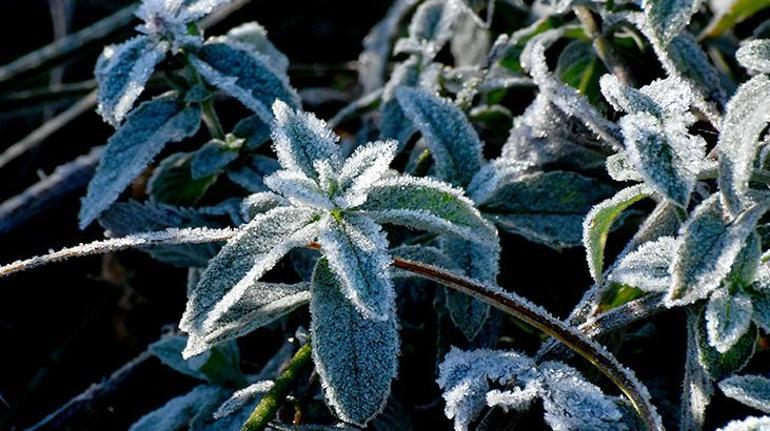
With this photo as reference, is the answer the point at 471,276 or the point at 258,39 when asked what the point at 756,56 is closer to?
the point at 471,276

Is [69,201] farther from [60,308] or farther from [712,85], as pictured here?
[712,85]

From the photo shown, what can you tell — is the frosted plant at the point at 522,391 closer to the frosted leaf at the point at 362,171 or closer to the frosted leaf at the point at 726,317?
the frosted leaf at the point at 726,317

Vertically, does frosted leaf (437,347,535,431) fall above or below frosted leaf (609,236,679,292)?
below

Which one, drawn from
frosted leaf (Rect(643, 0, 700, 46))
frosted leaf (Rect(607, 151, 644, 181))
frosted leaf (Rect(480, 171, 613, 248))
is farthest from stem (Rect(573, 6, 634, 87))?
frosted leaf (Rect(607, 151, 644, 181))

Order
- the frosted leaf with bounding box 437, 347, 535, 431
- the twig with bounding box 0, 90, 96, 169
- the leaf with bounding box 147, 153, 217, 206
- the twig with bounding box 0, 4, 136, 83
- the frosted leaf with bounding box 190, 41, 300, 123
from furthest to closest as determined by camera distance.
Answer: the twig with bounding box 0, 4, 136, 83
the twig with bounding box 0, 90, 96, 169
the leaf with bounding box 147, 153, 217, 206
the frosted leaf with bounding box 190, 41, 300, 123
the frosted leaf with bounding box 437, 347, 535, 431

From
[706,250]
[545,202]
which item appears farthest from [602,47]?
[706,250]

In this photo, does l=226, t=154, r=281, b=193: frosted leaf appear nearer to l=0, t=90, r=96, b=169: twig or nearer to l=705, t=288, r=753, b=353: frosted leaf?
l=0, t=90, r=96, b=169: twig
